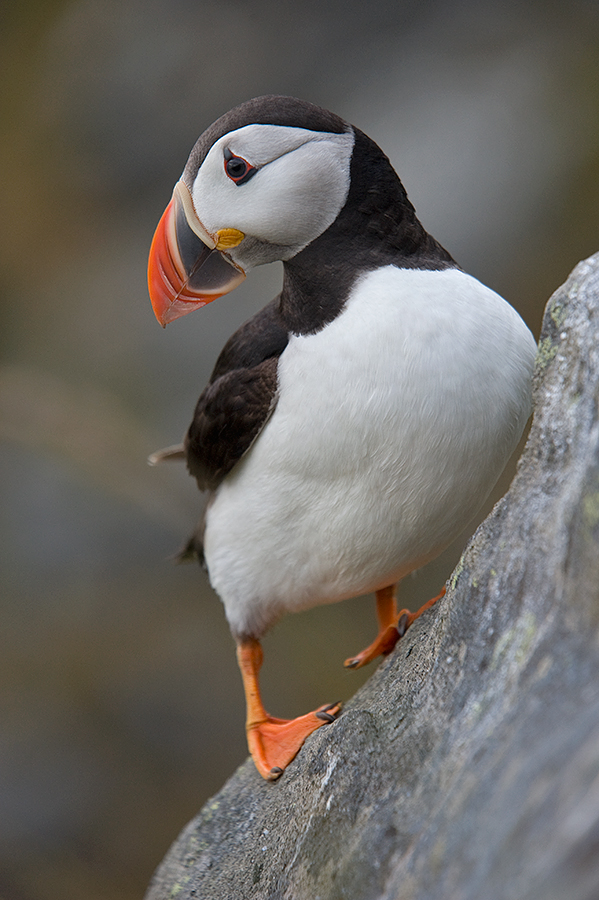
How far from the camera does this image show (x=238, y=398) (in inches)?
75.5

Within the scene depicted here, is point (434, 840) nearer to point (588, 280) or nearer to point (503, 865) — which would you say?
point (503, 865)

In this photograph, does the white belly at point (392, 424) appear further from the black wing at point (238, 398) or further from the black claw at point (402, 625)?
the black claw at point (402, 625)

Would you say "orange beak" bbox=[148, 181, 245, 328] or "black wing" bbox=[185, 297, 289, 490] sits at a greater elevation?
"orange beak" bbox=[148, 181, 245, 328]

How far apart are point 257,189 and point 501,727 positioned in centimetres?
111

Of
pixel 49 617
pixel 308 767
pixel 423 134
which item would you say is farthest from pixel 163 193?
pixel 308 767

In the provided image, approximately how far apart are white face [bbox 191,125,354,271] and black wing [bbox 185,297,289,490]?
0.26m

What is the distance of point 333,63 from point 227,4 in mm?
705

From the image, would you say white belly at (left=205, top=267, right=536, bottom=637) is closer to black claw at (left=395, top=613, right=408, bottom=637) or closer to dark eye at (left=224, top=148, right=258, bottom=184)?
black claw at (left=395, top=613, right=408, bottom=637)

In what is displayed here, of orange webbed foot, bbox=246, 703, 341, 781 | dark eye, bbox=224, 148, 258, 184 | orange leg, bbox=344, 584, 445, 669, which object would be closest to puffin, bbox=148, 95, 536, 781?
dark eye, bbox=224, 148, 258, 184

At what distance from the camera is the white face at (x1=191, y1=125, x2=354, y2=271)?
5.34 ft

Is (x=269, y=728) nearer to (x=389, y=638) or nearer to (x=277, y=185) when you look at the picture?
(x=389, y=638)

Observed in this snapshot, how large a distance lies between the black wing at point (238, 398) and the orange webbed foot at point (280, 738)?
656mm

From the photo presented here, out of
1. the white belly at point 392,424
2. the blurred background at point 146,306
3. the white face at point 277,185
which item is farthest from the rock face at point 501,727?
the blurred background at point 146,306

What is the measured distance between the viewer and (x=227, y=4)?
184 inches
